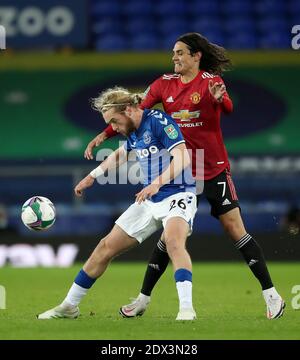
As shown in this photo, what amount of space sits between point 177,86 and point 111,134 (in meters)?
0.67

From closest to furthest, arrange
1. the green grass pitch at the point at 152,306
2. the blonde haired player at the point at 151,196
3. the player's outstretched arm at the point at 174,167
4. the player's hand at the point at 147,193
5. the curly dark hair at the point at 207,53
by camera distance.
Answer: the green grass pitch at the point at 152,306 → the player's hand at the point at 147,193 → the player's outstretched arm at the point at 174,167 → the blonde haired player at the point at 151,196 → the curly dark hair at the point at 207,53

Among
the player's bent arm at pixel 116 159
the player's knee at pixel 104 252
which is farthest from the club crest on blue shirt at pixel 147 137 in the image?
the player's knee at pixel 104 252

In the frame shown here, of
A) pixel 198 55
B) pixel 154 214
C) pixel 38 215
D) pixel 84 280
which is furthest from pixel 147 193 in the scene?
pixel 198 55

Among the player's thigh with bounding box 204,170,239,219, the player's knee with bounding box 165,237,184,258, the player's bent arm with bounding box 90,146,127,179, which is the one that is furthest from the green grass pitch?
the player's bent arm with bounding box 90,146,127,179

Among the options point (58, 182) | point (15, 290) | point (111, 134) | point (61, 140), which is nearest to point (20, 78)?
point (61, 140)

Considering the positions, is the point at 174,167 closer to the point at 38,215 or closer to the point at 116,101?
the point at 116,101

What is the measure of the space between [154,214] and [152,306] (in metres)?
1.75

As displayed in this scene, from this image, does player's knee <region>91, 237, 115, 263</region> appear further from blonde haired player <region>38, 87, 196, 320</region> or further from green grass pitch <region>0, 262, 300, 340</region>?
green grass pitch <region>0, 262, 300, 340</region>

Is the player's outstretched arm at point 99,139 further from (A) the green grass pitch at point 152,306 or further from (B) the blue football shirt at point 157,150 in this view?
(A) the green grass pitch at point 152,306

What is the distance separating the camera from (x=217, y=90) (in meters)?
7.86

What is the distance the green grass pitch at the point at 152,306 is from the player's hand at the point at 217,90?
1.71 m

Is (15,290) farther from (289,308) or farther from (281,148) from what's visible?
(281,148)

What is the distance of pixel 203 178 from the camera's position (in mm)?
8250

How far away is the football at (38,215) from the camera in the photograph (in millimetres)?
7859
